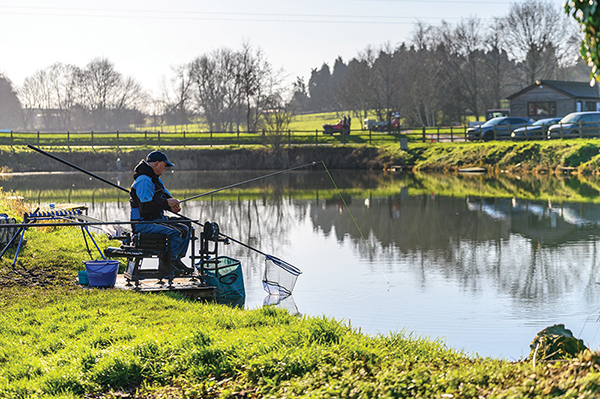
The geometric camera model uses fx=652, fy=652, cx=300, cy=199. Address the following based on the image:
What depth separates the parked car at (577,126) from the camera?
38.1 metres

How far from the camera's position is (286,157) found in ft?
147

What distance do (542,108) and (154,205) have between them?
5106cm

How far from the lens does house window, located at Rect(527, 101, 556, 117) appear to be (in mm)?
53625

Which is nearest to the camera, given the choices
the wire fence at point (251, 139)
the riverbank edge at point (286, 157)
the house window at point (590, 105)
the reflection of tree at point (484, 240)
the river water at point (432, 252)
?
the river water at point (432, 252)

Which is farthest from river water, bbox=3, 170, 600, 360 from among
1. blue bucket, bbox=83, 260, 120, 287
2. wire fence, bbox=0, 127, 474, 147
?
wire fence, bbox=0, 127, 474, 147

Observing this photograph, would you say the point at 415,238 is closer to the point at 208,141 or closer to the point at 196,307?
the point at 196,307

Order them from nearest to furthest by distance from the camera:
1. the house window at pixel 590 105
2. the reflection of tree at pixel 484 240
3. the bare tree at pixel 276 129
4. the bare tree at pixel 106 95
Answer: the reflection of tree at pixel 484 240, the bare tree at pixel 276 129, the house window at pixel 590 105, the bare tree at pixel 106 95

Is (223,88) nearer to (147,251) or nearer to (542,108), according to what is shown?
(542,108)

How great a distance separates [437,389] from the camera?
4281 millimetres

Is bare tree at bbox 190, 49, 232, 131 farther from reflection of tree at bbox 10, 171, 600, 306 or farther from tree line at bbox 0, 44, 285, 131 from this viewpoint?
reflection of tree at bbox 10, 171, 600, 306

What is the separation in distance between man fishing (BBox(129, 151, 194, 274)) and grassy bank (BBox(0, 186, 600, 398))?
169cm

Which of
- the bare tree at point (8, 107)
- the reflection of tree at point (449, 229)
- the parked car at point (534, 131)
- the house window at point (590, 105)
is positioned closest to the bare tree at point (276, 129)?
the reflection of tree at point (449, 229)

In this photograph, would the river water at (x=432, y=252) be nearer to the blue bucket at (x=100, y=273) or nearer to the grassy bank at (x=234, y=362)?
the grassy bank at (x=234, y=362)

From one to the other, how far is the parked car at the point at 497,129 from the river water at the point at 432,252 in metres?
14.3
